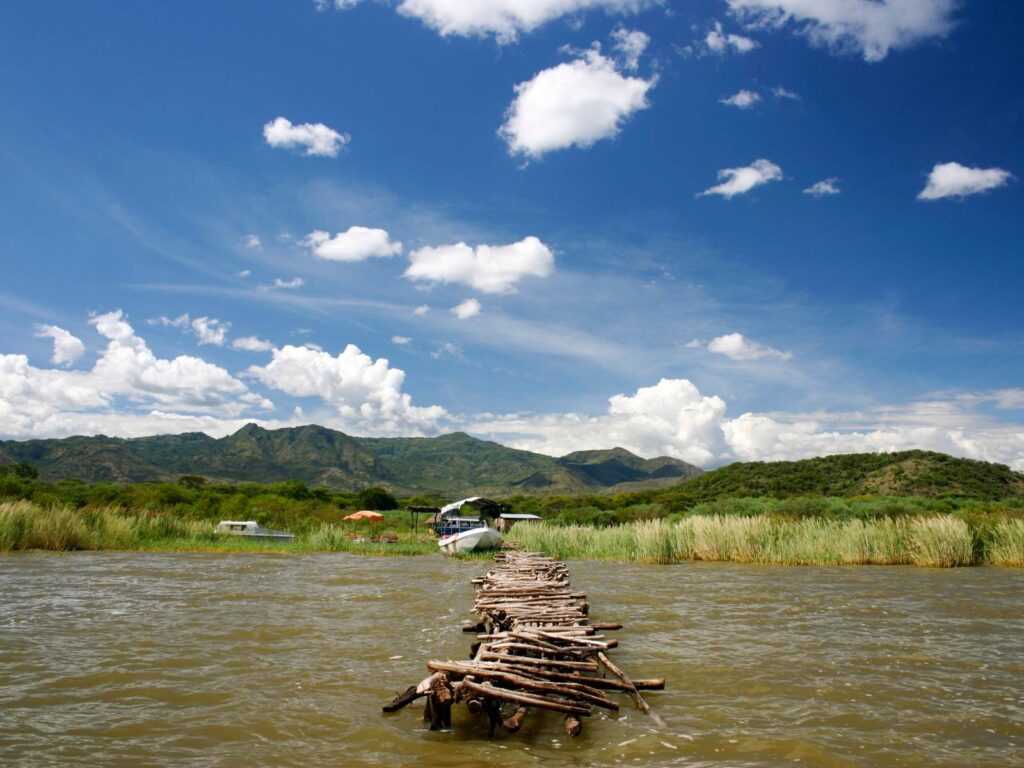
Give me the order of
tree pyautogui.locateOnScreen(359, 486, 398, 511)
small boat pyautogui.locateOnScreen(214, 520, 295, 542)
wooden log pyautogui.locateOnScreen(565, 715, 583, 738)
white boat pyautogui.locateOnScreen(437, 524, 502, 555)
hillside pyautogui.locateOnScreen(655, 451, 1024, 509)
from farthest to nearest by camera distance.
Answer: tree pyautogui.locateOnScreen(359, 486, 398, 511)
hillside pyautogui.locateOnScreen(655, 451, 1024, 509)
small boat pyautogui.locateOnScreen(214, 520, 295, 542)
white boat pyautogui.locateOnScreen(437, 524, 502, 555)
wooden log pyautogui.locateOnScreen(565, 715, 583, 738)

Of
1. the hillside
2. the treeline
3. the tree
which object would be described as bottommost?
the tree

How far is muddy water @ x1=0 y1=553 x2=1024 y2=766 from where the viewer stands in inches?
198

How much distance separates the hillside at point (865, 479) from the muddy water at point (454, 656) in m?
38.7

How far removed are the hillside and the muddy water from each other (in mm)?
38709

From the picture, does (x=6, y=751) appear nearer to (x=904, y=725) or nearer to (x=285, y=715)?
(x=285, y=715)

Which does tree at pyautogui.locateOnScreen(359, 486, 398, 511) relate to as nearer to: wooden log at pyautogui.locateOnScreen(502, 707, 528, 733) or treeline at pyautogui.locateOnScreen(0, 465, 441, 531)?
treeline at pyautogui.locateOnScreen(0, 465, 441, 531)

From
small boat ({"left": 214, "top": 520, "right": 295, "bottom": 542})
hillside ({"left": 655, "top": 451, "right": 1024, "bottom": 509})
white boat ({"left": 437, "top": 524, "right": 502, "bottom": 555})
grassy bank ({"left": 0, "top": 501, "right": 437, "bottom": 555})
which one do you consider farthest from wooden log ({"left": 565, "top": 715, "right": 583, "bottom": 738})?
hillside ({"left": 655, "top": 451, "right": 1024, "bottom": 509})

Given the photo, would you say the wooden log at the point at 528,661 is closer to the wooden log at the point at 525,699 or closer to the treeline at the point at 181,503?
the wooden log at the point at 525,699

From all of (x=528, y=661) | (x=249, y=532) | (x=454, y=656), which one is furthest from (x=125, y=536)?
(x=528, y=661)

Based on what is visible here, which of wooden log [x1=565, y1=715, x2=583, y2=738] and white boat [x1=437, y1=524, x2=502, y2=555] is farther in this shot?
white boat [x1=437, y1=524, x2=502, y2=555]

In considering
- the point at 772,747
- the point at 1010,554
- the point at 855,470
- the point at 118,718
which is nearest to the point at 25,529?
the point at 118,718

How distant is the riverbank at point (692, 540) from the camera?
19250 millimetres

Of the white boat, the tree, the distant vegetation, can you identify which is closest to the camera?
the distant vegetation

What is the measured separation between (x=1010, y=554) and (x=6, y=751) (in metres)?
22.9
